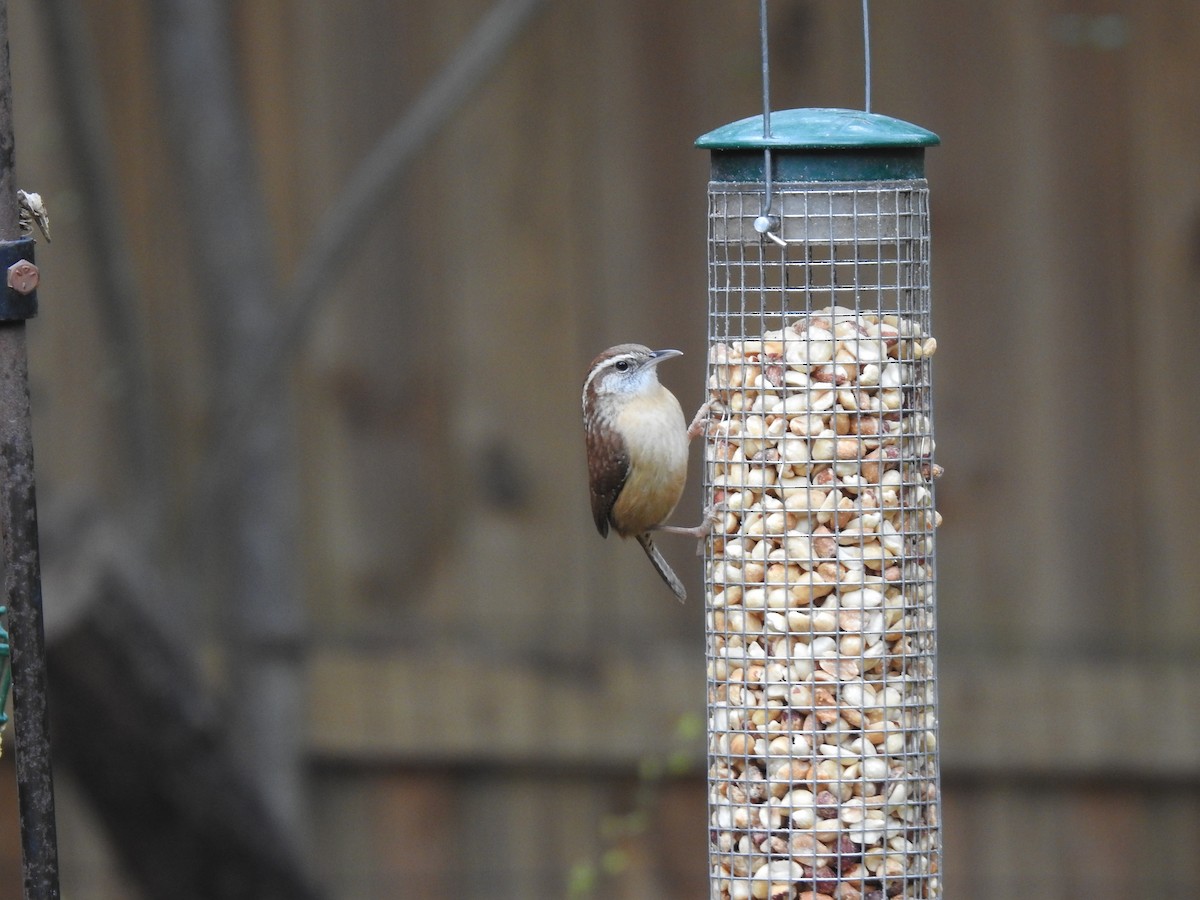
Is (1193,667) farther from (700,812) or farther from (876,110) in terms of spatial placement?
(876,110)

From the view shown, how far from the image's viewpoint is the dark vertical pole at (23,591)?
3076 mm

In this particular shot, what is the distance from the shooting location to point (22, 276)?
120 inches

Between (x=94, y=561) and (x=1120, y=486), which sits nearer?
(x=94, y=561)

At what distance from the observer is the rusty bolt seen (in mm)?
3041

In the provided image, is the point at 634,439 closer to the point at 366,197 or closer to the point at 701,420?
the point at 701,420

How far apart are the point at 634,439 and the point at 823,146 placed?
3.67 feet

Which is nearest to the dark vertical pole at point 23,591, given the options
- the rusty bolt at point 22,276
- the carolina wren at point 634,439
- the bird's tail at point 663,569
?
the rusty bolt at point 22,276

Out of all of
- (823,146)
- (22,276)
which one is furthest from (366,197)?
(22,276)

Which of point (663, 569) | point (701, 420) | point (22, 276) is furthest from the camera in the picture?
point (663, 569)

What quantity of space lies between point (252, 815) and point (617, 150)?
8.88 ft

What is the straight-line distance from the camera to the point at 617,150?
6859 mm

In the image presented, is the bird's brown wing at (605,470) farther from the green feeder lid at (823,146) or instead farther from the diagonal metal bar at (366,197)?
the diagonal metal bar at (366,197)

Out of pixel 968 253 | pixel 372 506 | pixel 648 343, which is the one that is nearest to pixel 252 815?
pixel 372 506

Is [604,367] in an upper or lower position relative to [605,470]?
upper
